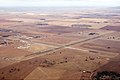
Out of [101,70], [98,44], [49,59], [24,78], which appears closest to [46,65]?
[49,59]

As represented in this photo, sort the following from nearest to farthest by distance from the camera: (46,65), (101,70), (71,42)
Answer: (101,70)
(46,65)
(71,42)

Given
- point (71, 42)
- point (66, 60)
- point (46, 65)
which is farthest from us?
point (71, 42)

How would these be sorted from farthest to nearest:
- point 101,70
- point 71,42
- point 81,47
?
1. point 71,42
2. point 81,47
3. point 101,70

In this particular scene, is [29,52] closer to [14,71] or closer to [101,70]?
[14,71]

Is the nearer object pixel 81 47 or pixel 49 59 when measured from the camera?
pixel 49 59

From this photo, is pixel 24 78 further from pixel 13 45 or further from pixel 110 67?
pixel 13 45

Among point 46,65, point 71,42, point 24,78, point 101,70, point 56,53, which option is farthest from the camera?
point 71,42

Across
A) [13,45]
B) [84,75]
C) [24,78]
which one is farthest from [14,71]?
[13,45]

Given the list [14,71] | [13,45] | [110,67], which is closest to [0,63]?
[14,71]

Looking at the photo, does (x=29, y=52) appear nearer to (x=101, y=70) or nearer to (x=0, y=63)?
(x=0, y=63)

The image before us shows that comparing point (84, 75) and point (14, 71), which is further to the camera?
point (14, 71)
